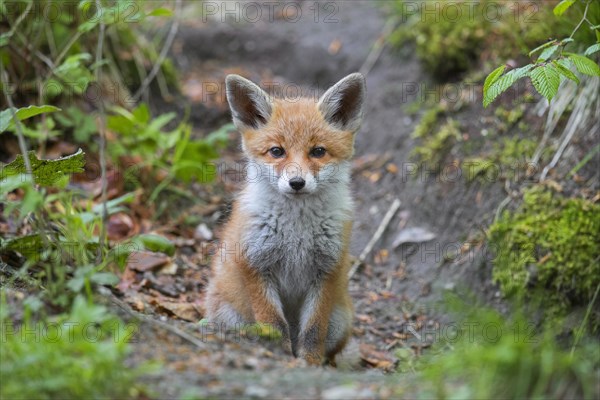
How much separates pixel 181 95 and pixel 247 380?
613cm

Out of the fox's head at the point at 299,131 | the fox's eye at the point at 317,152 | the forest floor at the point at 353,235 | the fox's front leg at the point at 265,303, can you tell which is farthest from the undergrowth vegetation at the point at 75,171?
the fox's eye at the point at 317,152

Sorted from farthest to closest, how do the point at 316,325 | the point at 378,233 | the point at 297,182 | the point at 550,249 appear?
1. the point at 378,233
2. the point at 550,249
3. the point at 316,325
4. the point at 297,182

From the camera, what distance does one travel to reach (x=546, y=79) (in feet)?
13.1

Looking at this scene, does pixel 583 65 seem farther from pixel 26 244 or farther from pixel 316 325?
pixel 26 244

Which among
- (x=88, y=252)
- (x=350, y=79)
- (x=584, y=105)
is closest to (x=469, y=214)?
(x=584, y=105)

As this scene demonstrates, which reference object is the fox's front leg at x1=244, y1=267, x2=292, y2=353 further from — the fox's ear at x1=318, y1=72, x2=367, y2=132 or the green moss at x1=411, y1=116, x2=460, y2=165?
the green moss at x1=411, y1=116, x2=460, y2=165

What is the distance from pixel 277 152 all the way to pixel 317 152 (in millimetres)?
283

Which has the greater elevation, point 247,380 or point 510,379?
point 510,379

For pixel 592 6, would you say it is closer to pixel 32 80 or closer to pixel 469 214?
pixel 469 214

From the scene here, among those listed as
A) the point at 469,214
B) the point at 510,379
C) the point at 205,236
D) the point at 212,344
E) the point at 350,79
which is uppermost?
the point at 350,79

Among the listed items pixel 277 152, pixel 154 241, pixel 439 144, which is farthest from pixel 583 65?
pixel 439 144

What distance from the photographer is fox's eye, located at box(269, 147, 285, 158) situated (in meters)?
4.99

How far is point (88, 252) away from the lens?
4.96 metres

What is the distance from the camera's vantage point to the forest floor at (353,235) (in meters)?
3.28
